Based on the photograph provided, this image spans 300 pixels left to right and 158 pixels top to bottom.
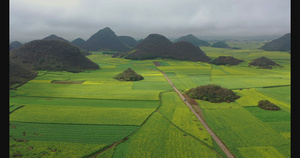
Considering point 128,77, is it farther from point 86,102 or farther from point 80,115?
point 80,115

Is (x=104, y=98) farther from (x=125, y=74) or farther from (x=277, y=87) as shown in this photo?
(x=277, y=87)

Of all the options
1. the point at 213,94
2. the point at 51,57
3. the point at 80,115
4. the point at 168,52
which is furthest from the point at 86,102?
the point at 168,52

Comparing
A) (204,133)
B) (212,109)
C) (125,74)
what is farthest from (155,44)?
(204,133)

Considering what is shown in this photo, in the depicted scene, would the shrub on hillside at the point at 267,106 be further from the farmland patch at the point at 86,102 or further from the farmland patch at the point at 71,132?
the farmland patch at the point at 71,132

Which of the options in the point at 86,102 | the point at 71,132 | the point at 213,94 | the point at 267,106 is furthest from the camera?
the point at 213,94

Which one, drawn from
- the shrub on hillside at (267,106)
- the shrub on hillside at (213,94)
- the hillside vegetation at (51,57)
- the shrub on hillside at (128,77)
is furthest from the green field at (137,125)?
the hillside vegetation at (51,57)

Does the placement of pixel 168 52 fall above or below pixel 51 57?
above

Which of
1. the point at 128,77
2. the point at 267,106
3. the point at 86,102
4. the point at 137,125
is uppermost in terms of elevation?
the point at 128,77

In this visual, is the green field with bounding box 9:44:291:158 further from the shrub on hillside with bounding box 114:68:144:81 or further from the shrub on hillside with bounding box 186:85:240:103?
the shrub on hillside with bounding box 114:68:144:81

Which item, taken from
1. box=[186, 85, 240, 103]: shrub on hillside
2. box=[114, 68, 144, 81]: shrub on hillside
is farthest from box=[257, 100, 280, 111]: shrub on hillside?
box=[114, 68, 144, 81]: shrub on hillside
